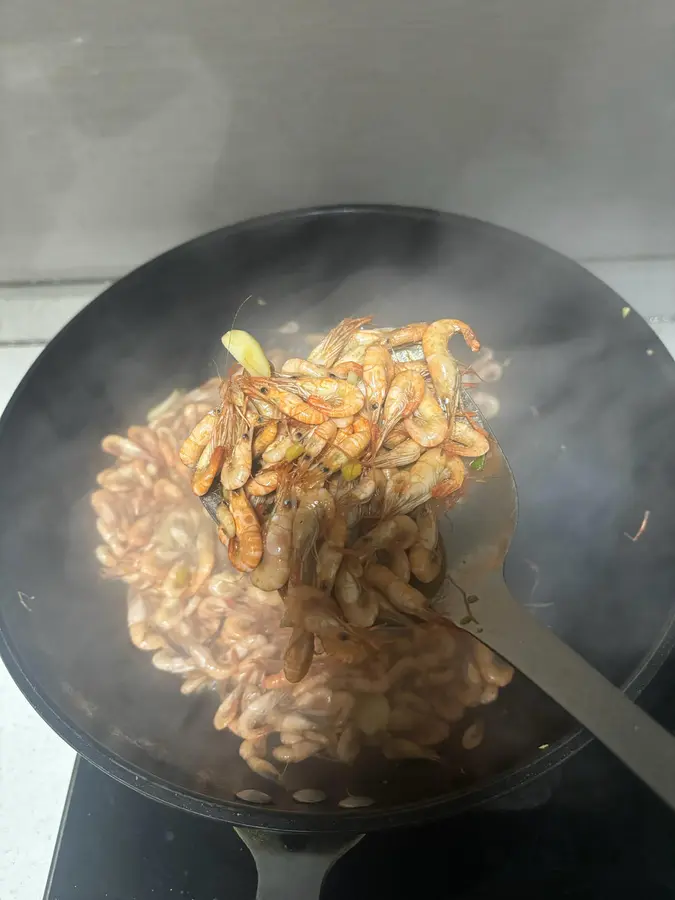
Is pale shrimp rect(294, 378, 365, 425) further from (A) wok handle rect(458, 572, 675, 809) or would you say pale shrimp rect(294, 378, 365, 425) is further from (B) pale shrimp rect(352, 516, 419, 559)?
(A) wok handle rect(458, 572, 675, 809)

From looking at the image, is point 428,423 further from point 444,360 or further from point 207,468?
point 207,468

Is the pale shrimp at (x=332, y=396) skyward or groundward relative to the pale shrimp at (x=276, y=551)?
skyward

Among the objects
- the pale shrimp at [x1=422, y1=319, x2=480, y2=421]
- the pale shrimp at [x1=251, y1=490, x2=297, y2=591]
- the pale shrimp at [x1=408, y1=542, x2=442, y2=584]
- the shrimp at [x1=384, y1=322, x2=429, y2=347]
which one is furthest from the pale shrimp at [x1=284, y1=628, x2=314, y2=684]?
the shrimp at [x1=384, y1=322, x2=429, y2=347]

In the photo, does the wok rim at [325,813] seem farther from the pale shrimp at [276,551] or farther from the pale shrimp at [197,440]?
the pale shrimp at [197,440]

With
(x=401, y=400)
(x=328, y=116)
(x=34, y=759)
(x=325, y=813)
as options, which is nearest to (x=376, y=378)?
(x=401, y=400)

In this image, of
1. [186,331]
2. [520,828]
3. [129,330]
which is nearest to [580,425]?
[520,828]

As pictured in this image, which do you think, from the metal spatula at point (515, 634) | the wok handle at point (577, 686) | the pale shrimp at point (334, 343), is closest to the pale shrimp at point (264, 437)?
the pale shrimp at point (334, 343)
